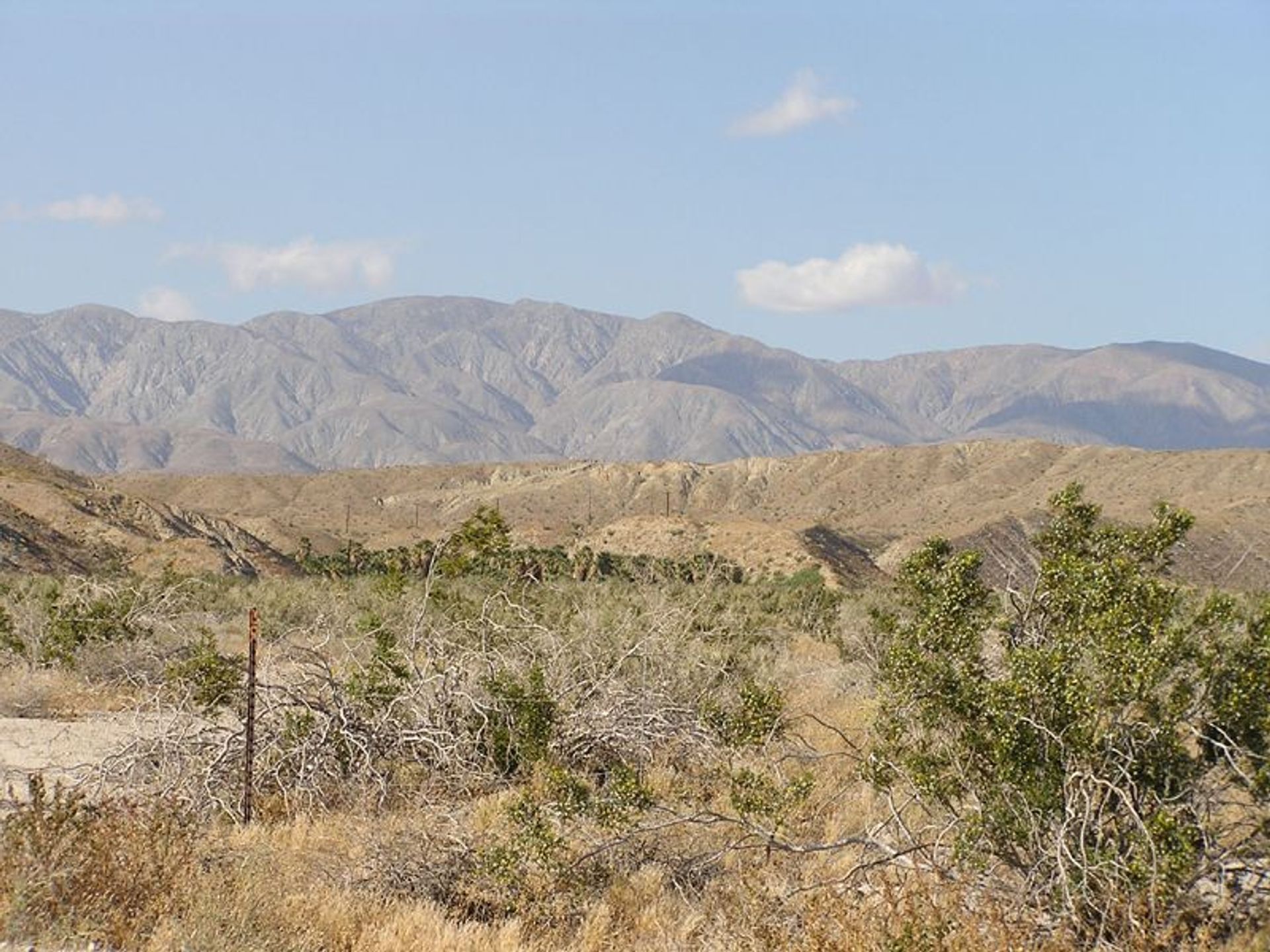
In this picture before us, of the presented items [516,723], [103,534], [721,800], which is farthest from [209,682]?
[103,534]

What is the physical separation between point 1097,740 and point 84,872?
529 centimetres

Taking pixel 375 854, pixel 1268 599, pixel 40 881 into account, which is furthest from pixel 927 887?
pixel 40 881

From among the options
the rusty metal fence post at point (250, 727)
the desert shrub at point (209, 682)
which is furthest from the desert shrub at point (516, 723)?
the desert shrub at point (209, 682)

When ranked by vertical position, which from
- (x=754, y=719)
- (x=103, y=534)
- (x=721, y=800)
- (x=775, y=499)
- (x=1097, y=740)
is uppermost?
(x=1097, y=740)

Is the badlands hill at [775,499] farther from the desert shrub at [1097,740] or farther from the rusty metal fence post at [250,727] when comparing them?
the desert shrub at [1097,740]

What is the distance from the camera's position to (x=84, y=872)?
20.0 feet

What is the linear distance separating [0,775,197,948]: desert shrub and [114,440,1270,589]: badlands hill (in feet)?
170

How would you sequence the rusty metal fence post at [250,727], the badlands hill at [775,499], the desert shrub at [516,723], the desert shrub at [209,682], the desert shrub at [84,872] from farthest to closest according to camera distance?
1. the badlands hill at [775,499]
2. the desert shrub at [209,682]
3. the desert shrub at [516,723]
4. the rusty metal fence post at [250,727]
5. the desert shrub at [84,872]

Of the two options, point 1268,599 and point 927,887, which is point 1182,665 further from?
point 927,887

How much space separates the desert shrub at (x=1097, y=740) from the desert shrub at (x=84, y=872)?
4162 mm

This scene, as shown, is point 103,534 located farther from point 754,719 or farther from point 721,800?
point 754,719

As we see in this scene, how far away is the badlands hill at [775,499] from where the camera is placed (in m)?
67.1

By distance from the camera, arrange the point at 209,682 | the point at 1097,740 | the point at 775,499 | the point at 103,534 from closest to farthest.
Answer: the point at 1097,740 → the point at 209,682 → the point at 103,534 → the point at 775,499

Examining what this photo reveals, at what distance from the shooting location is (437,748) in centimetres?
1009
